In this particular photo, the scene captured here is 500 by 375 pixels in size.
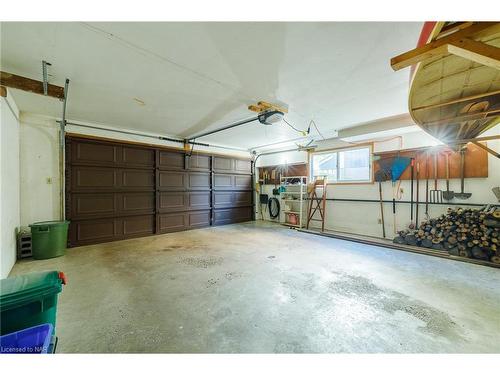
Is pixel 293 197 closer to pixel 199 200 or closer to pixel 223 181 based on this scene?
pixel 223 181

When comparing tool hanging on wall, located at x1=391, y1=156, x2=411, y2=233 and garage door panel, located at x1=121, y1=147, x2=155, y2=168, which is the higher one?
garage door panel, located at x1=121, y1=147, x2=155, y2=168

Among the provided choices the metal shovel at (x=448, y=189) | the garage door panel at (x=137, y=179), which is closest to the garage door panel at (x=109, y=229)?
the garage door panel at (x=137, y=179)

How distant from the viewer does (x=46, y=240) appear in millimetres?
3393

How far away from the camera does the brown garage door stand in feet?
13.9

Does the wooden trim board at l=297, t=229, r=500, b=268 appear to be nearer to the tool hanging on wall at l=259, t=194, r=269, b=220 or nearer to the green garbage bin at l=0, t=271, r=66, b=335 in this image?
the tool hanging on wall at l=259, t=194, r=269, b=220

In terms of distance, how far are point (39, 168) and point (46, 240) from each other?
4.63 feet

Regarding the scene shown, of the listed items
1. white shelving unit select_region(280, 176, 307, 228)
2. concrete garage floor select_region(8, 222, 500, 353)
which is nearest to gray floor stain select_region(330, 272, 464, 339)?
concrete garage floor select_region(8, 222, 500, 353)

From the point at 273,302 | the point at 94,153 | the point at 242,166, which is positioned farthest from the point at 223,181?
the point at 273,302

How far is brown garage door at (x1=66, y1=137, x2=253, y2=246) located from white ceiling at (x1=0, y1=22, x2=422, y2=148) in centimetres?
114

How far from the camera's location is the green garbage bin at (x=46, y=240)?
132 inches

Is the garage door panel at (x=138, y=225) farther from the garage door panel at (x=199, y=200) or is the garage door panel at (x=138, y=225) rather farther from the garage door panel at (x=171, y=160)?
the garage door panel at (x=171, y=160)

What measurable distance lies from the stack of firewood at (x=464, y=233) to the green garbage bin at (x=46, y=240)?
6565mm
